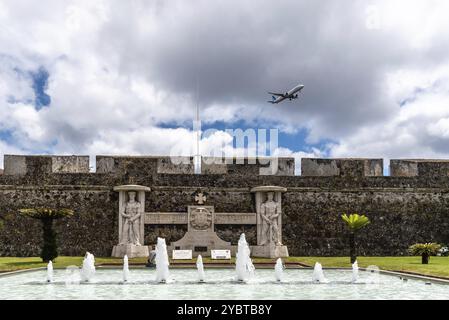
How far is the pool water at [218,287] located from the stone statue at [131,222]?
6193mm

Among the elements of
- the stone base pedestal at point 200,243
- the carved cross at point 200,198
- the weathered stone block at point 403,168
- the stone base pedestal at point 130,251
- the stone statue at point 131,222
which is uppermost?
the weathered stone block at point 403,168

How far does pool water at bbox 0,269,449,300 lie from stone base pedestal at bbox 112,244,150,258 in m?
5.90

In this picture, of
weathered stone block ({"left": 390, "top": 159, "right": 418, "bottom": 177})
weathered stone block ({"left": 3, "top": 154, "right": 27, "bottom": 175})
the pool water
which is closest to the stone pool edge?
the pool water

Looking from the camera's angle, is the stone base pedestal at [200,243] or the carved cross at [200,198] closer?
the stone base pedestal at [200,243]

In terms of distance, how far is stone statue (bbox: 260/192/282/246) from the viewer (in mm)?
20891

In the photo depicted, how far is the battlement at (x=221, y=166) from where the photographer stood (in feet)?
71.3

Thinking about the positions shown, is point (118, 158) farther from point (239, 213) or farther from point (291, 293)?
point (291, 293)

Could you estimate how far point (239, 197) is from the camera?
71.8 feet

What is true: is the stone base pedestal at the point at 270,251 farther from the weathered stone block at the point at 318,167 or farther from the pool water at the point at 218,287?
the pool water at the point at 218,287

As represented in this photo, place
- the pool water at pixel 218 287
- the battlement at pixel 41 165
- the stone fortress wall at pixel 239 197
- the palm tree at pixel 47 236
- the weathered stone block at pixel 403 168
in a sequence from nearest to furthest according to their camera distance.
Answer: the pool water at pixel 218 287, the palm tree at pixel 47 236, the stone fortress wall at pixel 239 197, the battlement at pixel 41 165, the weathered stone block at pixel 403 168

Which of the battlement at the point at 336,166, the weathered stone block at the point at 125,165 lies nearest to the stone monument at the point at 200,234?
the weathered stone block at the point at 125,165

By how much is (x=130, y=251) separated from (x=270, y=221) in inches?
195
